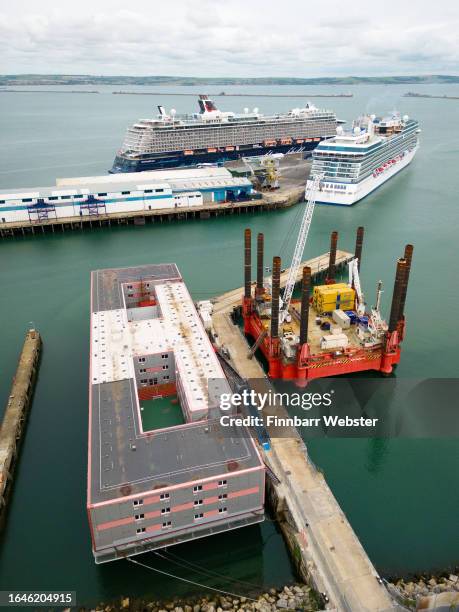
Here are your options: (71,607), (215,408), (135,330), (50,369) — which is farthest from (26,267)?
(71,607)

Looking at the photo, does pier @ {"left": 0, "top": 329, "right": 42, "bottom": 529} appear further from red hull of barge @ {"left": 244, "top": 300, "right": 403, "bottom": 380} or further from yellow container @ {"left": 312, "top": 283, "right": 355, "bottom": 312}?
yellow container @ {"left": 312, "top": 283, "right": 355, "bottom": 312}

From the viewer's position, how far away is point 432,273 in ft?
183

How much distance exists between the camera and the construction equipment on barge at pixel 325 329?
112 feet

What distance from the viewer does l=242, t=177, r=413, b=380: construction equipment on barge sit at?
1339 inches

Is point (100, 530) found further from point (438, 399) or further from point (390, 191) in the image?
point (390, 191)

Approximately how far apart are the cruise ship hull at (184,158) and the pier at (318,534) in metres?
81.4

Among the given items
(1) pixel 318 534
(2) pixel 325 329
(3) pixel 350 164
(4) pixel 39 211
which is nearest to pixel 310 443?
(1) pixel 318 534

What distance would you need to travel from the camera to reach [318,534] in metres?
22.5

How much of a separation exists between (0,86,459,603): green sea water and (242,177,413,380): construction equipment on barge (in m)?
4.22

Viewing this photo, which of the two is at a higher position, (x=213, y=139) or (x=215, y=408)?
(x=213, y=139)

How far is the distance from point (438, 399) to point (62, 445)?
1057 inches

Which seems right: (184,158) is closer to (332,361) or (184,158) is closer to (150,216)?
(150,216)

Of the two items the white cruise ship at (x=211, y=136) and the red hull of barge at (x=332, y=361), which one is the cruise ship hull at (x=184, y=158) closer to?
the white cruise ship at (x=211, y=136)

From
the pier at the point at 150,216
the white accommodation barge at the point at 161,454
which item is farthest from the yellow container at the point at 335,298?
the pier at the point at 150,216
